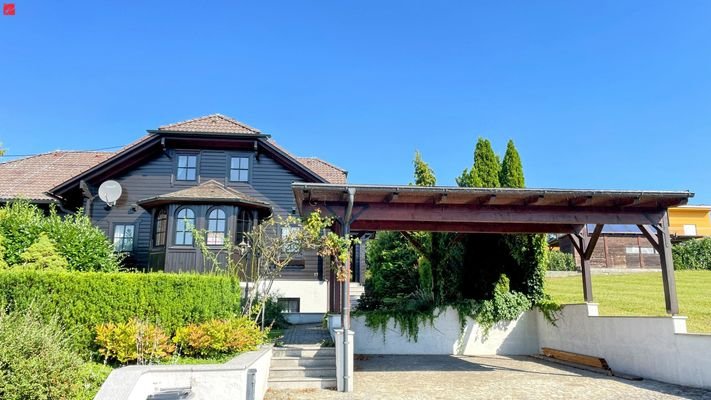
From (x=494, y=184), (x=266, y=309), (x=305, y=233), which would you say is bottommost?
(x=266, y=309)

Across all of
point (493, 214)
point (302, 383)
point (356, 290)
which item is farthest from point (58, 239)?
point (356, 290)

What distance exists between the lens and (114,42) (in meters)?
11.6

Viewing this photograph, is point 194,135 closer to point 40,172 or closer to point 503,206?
point 40,172

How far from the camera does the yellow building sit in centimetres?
3419

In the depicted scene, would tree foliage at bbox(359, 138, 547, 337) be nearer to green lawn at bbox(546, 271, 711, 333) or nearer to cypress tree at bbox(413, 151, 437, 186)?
green lawn at bbox(546, 271, 711, 333)

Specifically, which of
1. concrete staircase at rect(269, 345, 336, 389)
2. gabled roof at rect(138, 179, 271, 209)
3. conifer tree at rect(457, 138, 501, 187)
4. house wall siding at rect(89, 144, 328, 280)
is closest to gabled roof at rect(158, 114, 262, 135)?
house wall siding at rect(89, 144, 328, 280)

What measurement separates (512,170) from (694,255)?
17.8m

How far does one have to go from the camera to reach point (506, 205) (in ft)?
31.2

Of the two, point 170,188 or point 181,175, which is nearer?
point 170,188

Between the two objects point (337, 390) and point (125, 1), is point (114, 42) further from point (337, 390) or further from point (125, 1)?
point (337, 390)

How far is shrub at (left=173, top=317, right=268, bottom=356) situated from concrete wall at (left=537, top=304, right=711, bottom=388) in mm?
7950

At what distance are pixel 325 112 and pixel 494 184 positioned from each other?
6.97 m

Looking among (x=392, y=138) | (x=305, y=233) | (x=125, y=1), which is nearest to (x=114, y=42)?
(x=125, y=1)

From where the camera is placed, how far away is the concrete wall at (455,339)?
41.8 feet
